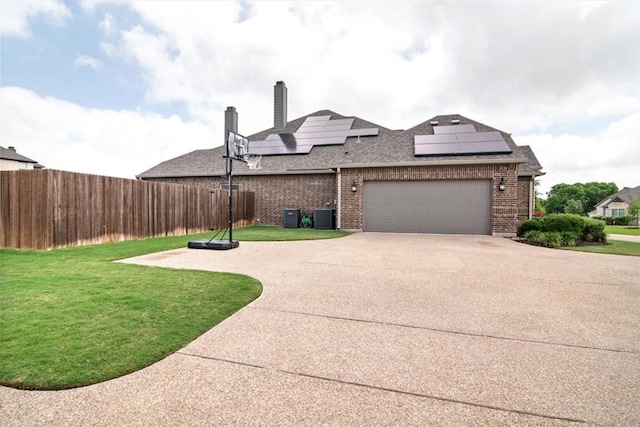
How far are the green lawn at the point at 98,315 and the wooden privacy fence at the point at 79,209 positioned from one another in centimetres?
249

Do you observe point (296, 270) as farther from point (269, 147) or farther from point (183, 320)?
point (269, 147)

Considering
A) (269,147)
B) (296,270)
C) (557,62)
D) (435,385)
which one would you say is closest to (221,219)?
(269,147)

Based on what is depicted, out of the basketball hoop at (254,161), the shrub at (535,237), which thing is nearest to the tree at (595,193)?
the shrub at (535,237)

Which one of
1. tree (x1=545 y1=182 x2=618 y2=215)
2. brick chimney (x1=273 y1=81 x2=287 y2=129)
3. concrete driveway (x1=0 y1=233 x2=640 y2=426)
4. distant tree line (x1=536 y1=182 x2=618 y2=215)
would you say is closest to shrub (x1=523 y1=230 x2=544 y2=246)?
concrete driveway (x1=0 y1=233 x2=640 y2=426)

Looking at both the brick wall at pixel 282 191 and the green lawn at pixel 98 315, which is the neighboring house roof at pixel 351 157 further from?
the green lawn at pixel 98 315

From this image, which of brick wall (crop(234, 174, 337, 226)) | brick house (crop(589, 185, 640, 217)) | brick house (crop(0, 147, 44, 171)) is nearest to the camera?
brick wall (crop(234, 174, 337, 226))

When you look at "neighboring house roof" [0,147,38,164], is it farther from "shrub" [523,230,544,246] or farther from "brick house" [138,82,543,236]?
"shrub" [523,230,544,246]

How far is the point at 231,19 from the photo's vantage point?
35.1 feet

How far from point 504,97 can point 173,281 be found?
15276 millimetres

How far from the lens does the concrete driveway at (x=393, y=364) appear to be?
1.75 metres

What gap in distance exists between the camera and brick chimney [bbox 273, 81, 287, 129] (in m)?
20.5

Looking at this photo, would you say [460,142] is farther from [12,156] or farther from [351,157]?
[12,156]

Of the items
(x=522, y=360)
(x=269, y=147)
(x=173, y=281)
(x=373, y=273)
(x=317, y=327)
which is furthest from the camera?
(x=269, y=147)

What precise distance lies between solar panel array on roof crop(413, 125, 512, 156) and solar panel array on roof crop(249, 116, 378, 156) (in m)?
5.18
